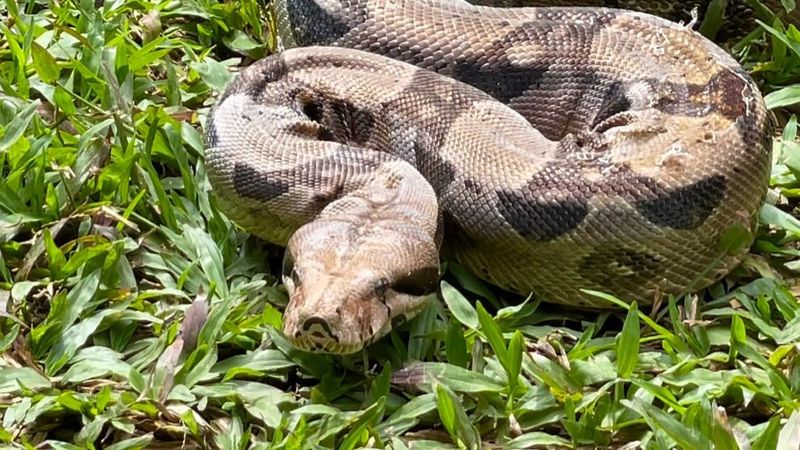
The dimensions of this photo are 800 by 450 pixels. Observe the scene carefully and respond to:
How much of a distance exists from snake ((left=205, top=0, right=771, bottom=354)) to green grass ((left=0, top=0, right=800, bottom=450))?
0.59ft

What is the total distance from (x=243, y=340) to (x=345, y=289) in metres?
0.55

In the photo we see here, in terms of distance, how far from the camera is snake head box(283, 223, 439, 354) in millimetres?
3514

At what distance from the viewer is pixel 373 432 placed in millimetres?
3521

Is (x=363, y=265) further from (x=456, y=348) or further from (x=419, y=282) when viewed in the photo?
(x=456, y=348)

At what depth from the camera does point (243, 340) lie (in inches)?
155

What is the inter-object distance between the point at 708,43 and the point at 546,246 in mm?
1437

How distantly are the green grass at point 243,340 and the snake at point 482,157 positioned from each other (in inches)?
7.1

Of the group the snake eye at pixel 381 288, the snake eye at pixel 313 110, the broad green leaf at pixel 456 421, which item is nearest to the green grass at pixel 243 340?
the broad green leaf at pixel 456 421

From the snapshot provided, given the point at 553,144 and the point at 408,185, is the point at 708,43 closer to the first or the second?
the point at 553,144

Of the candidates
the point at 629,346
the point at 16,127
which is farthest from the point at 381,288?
the point at 16,127

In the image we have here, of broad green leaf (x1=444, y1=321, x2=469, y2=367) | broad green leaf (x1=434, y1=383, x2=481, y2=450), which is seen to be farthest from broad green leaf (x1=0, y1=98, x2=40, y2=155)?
broad green leaf (x1=434, y1=383, x2=481, y2=450)

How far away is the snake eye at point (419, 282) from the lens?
3809mm

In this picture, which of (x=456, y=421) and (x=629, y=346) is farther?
(x=629, y=346)

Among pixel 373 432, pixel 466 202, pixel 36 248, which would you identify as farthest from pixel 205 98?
pixel 373 432
